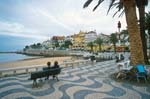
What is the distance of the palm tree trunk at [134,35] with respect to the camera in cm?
1190

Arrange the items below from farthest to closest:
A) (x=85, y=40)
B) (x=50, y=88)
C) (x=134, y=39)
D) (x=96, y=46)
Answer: (x=85, y=40) < (x=96, y=46) < (x=134, y=39) < (x=50, y=88)

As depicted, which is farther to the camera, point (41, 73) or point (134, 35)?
point (134, 35)

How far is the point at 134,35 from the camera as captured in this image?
39.1 ft

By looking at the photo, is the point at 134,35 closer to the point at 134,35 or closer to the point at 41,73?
the point at 134,35

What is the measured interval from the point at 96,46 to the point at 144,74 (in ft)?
259

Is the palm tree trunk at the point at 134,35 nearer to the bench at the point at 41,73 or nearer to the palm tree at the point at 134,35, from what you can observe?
the palm tree at the point at 134,35

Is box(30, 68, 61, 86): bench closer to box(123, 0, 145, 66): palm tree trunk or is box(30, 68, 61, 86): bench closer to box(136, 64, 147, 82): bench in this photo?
box(136, 64, 147, 82): bench

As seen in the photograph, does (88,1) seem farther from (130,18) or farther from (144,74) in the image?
(144,74)

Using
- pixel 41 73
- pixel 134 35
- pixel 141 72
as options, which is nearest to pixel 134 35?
pixel 134 35

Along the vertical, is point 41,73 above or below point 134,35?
below

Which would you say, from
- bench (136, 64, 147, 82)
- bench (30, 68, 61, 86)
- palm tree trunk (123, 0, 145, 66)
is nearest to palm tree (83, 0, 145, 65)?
palm tree trunk (123, 0, 145, 66)

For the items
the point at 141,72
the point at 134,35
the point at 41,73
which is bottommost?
the point at 141,72

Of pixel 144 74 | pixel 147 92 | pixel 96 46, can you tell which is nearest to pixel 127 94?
pixel 147 92

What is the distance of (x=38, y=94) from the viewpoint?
876 cm
